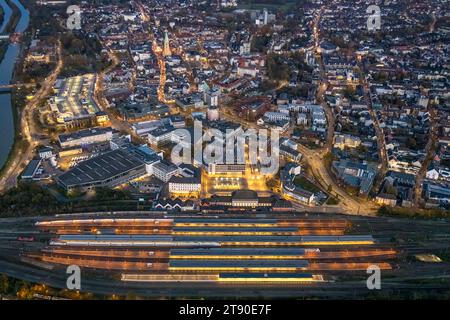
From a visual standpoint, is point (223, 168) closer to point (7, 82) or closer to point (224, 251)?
point (224, 251)

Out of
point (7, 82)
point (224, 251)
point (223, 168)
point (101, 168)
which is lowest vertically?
point (224, 251)

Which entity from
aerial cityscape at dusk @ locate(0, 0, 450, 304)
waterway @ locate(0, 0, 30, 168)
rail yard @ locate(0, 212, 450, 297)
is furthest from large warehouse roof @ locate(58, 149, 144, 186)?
waterway @ locate(0, 0, 30, 168)

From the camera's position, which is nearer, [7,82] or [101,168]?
[101,168]

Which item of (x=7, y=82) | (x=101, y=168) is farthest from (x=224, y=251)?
(x=7, y=82)

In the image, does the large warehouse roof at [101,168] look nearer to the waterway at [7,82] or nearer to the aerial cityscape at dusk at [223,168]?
the aerial cityscape at dusk at [223,168]

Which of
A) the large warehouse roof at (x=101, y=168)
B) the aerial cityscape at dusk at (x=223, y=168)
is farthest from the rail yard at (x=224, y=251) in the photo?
the large warehouse roof at (x=101, y=168)
